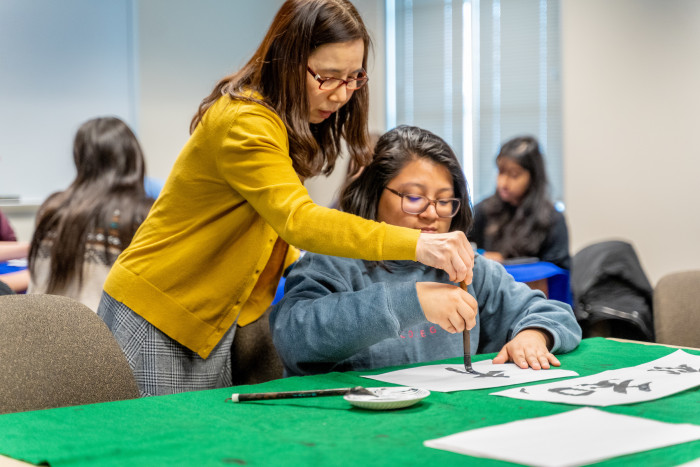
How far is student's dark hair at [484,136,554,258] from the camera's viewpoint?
394 cm

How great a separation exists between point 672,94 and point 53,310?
433 centimetres

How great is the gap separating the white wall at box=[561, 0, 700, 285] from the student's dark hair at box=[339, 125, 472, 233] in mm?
3417

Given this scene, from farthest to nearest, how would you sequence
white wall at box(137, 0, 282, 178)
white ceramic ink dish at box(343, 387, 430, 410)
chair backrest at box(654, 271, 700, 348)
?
white wall at box(137, 0, 282, 178), chair backrest at box(654, 271, 700, 348), white ceramic ink dish at box(343, 387, 430, 410)

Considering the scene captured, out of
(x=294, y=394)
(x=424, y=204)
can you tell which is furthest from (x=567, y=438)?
(x=424, y=204)

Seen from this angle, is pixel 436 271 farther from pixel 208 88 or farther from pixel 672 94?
pixel 208 88

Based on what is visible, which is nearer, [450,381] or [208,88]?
[450,381]

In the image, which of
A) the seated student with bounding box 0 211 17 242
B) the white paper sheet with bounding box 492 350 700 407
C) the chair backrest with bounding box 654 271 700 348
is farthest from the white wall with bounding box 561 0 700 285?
the white paper sheet with bounding box 492 350 700 407

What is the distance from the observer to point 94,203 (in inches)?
106

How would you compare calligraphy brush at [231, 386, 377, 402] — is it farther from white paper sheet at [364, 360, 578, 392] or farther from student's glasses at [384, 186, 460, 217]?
student's glasses at [384, 186, 460, 217]

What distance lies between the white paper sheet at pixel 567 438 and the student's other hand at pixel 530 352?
0.39m

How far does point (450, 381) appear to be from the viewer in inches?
51.8

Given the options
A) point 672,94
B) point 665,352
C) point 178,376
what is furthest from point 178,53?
point 665,352

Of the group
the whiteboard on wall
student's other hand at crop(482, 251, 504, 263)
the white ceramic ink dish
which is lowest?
student's other hand at crop(482, 251, 504, 263)

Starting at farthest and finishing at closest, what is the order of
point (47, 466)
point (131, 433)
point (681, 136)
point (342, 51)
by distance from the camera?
point (681, 136)
point (342, 51)
point (131, 433)
point (47, 466)
